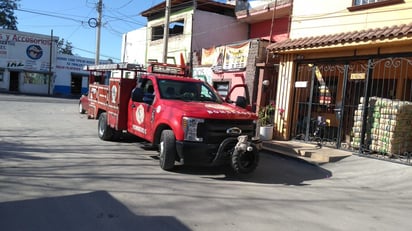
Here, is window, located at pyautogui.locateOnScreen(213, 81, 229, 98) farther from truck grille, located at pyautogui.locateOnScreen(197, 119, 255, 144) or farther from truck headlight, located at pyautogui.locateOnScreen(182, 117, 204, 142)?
truck headlight, located at pyautogui.locateOnScreen(182, 117, 204, 142)

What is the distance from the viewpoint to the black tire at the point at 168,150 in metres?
7.85

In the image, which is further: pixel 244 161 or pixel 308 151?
pixel 308 151

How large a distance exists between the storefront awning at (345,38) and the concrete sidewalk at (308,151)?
2873 millimetres

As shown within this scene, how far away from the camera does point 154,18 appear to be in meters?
26.2

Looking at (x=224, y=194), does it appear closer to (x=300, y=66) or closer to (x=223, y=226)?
(x=223, y=226)

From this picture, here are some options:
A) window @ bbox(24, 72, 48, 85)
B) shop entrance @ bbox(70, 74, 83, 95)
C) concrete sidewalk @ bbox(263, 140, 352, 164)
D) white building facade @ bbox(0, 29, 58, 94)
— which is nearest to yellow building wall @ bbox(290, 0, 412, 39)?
concrete sidewalk @ bbox(263, 140, 352, 164)

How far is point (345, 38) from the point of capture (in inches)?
429

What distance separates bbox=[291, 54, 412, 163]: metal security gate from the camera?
1055 cm

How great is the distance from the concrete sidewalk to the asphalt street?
23 cm

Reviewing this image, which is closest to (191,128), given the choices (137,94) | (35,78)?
(137,94)

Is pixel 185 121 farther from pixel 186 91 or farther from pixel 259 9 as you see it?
pixel 259 9

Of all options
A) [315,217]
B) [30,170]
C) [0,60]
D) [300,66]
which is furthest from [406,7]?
[0,60]

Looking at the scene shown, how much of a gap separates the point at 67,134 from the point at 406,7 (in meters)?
10.2

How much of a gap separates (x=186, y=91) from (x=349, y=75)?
20.3ft
